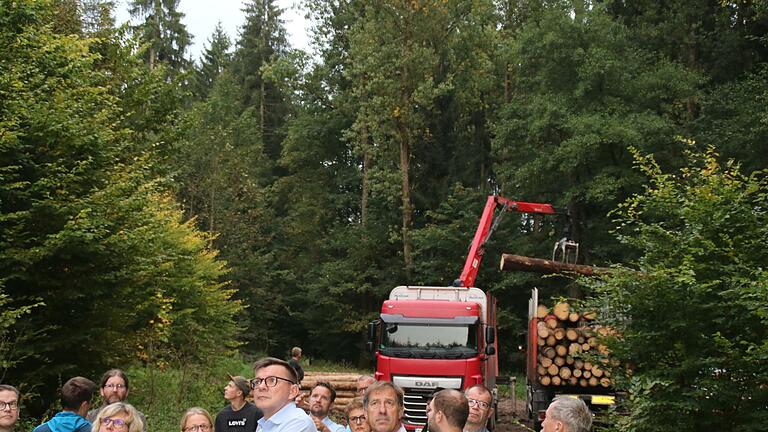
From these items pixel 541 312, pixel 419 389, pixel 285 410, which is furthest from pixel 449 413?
pixel 541 312

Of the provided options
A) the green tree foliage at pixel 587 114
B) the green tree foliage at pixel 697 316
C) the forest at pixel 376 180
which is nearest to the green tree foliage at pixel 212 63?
the forest at pixel 376 180

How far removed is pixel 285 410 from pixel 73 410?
2.96 metres

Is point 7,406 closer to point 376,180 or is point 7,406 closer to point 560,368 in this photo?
point 560,368

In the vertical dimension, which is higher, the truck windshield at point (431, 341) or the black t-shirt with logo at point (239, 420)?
the black t-shirt with logo at point (239, 420)

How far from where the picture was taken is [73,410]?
22.5ft

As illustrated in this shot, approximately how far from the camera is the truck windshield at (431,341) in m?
17.8

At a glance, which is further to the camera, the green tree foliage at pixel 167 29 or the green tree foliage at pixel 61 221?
the green tree foliage at pixel 167 29

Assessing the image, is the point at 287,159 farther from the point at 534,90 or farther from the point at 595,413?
the point at 595,413

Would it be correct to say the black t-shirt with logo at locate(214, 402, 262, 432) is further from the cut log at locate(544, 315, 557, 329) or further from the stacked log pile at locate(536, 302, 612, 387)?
the cut log at locate(544, 315, 557, 329)

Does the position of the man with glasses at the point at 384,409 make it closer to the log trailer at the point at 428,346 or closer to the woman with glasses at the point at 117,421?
the woman with glasses at the point at 117,421

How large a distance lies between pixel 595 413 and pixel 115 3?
21733mm

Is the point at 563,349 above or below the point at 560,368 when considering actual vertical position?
above

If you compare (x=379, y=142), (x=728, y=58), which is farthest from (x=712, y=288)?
(x=379, y=142)

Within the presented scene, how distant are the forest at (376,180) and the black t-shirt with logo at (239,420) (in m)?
4.63
